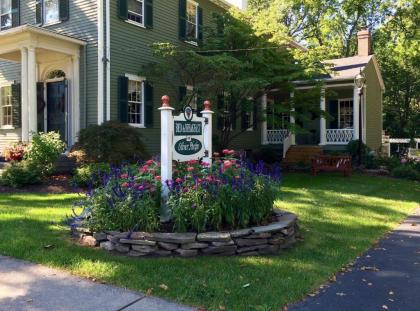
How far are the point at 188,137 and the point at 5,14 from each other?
13127 mm

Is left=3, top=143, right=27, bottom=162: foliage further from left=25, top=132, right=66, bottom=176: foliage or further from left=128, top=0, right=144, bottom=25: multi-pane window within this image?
left=128, top=0, right=144, bottom=25: multi-pane window

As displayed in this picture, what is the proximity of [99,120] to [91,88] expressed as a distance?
41.9 inches

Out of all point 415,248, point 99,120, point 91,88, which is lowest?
point 415,248

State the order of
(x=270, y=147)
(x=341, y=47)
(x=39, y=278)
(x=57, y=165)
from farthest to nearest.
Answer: (x=341, y=47), (x=270, y=147), (x=57, y=165), (x=39, y=278)

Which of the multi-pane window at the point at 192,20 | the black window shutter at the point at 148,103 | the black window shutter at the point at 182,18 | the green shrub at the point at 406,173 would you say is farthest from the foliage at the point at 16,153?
the green shrub at the point at 406,173

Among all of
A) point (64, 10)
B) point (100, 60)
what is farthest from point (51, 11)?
Answer: point (100, 60)

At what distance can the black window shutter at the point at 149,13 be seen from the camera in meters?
14.5

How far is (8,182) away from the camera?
11086 millimetres

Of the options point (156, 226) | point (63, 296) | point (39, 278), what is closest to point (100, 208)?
point (156, 226)

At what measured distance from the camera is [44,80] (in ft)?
48.9

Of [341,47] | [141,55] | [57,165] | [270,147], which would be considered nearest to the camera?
[57,165]

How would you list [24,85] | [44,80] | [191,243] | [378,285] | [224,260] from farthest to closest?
1. [44,80]
2. [24,85]
3. [191,243]
4. [224,260]
5. [378,285]

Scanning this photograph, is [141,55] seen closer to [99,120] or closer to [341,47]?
[99,120]

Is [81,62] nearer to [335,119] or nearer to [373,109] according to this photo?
[335,119]
